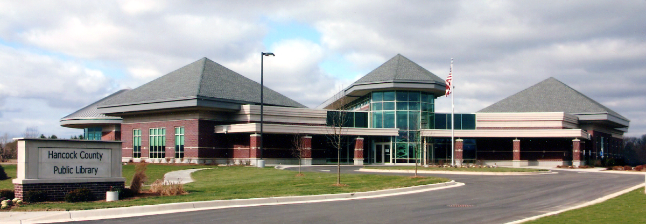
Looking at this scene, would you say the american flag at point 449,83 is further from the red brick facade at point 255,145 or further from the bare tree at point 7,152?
the bare tree at point 7,152

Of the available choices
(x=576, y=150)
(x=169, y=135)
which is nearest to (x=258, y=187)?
(x=169, y=135)

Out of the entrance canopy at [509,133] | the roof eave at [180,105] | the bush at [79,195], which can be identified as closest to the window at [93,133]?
the roof eave at [180,105]

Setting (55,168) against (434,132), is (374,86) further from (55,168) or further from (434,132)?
(55,168)

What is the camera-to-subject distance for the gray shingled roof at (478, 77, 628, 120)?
6278 cm

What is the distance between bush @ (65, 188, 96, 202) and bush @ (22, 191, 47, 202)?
0.72m

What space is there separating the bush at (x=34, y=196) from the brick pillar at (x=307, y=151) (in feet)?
112

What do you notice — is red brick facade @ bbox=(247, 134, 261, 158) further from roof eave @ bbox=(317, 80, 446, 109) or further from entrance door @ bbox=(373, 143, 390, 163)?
entrance door @ bbox=(373, 143, 390, 163)

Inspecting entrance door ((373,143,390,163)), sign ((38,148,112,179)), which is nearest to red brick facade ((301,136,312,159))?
entrance door ((373,143,390,163))

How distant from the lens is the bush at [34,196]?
17.9 meters

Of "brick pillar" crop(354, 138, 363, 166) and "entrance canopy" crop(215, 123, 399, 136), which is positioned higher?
"entrance canopy" crop(215, 123, 399, 136)

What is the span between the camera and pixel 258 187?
24344 millimetres

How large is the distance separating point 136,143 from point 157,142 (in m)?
3.60

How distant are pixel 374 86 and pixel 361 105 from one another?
23.4 feet

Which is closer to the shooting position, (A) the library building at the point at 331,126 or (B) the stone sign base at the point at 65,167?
(B) the stone sign base at the point at 65,167
